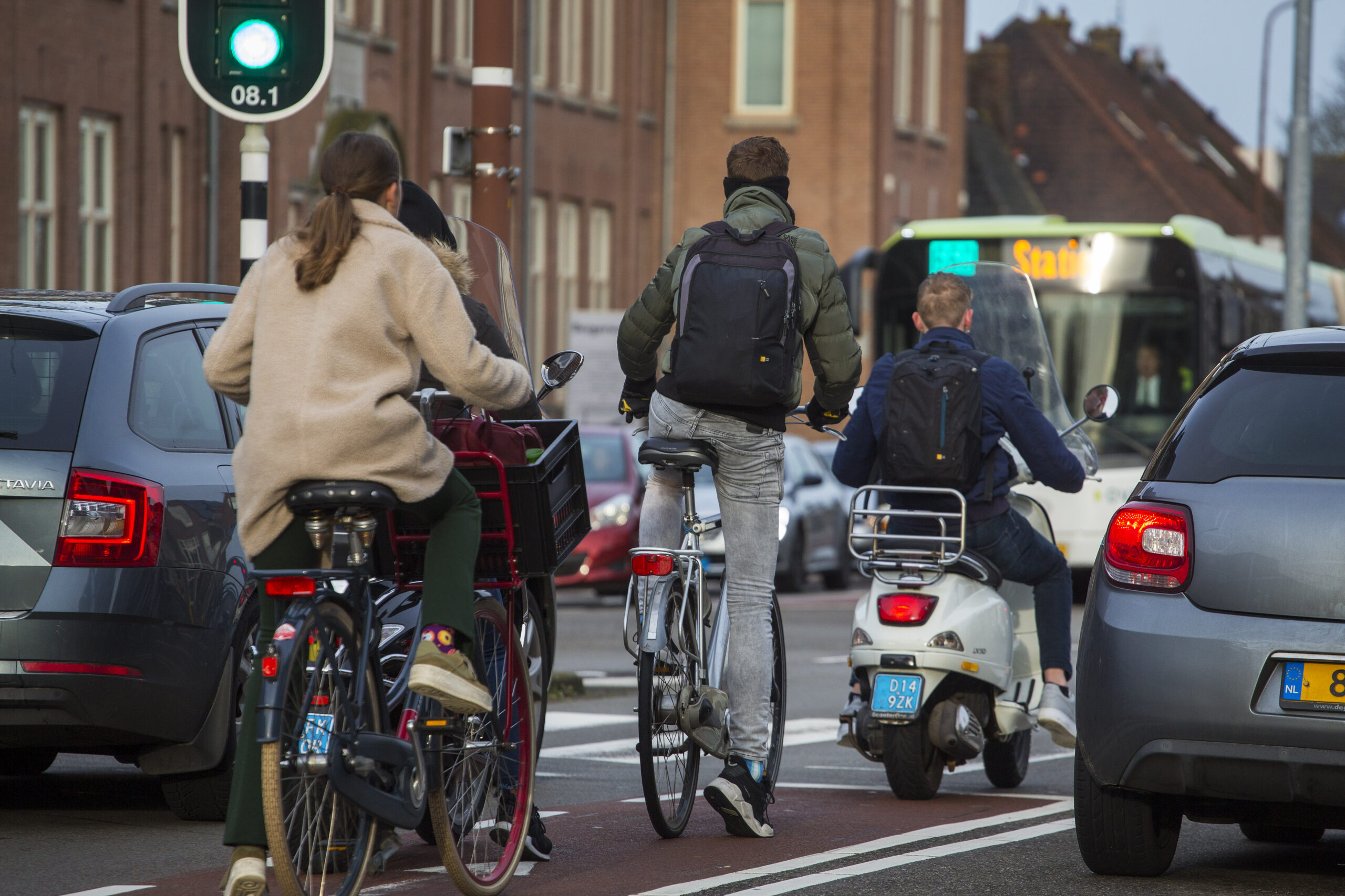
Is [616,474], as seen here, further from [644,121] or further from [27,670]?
[644,121]

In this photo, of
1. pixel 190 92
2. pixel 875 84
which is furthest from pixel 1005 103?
pixel 190 92

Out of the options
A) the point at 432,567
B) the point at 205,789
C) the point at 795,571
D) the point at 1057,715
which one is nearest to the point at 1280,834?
the point at 1057,715

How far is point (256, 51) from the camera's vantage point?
9.94 meters

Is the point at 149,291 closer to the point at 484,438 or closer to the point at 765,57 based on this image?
the point at 484,438

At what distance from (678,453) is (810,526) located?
54.3 ft

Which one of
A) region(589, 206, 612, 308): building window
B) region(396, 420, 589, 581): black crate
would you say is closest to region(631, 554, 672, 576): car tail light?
region(396, 420, 589, 581): black crate

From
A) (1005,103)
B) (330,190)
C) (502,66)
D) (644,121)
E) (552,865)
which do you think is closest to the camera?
(330,190)

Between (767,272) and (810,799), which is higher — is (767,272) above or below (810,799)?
above

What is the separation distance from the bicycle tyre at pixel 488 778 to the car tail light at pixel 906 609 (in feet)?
6.95

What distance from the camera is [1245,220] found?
2670 inches

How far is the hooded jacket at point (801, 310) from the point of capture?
271 inches

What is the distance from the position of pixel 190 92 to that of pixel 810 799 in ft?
66.4

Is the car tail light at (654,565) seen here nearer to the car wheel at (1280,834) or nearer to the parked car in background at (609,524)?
the car wheel at (1280,834)

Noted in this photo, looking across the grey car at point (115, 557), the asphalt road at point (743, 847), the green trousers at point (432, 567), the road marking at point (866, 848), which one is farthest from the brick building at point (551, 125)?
the green trousers at point (432, 567)
